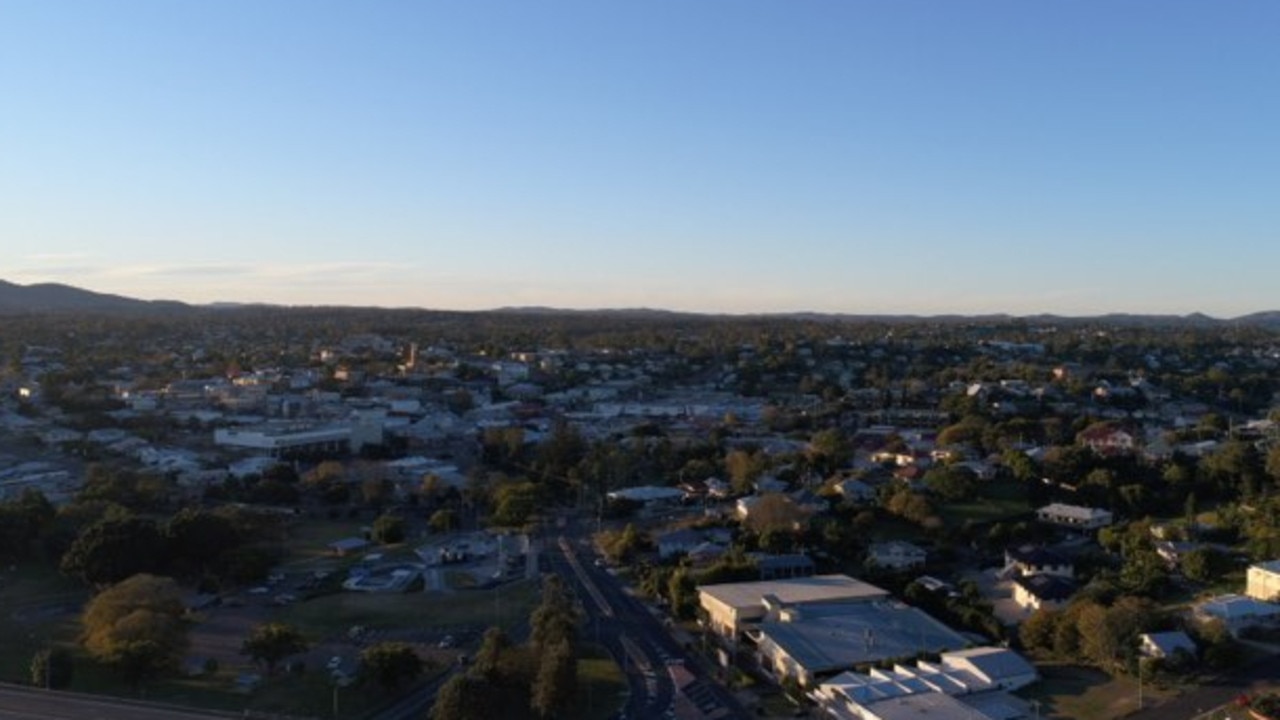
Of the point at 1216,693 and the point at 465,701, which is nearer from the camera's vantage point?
the point at 465,701

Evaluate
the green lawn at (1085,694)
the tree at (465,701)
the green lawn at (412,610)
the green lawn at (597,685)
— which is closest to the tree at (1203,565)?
the green lawn at (1085,694)

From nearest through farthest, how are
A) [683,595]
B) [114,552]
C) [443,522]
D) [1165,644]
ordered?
[1165,644]
[683,595]
[114,552]
[443,522]

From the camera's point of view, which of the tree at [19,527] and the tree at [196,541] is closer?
the tree at [196,541]

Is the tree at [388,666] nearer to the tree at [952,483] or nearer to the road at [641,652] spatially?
the road at [641,652]

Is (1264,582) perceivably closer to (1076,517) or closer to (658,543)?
(1076,517)

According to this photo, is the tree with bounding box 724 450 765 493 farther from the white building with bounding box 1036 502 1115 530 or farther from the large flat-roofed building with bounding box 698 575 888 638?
the large flat-roofed building with bounding box 698 575 888 638

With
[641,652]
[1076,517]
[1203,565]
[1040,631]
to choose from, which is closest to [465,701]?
[641,652]

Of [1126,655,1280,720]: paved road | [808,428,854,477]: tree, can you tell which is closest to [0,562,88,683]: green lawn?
[1126,655,1280,720]: paved road
